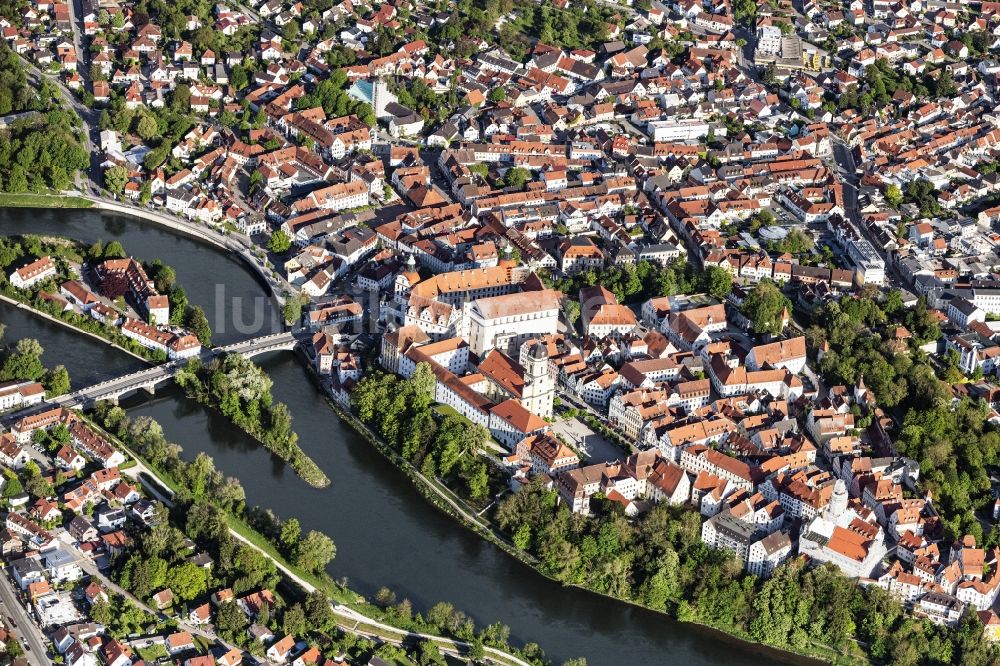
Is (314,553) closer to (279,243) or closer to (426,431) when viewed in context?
(426,431)

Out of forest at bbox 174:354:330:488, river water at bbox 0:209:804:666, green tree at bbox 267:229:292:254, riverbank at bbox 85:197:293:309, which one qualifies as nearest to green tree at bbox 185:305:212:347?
river water at bbox 0:209:804:666

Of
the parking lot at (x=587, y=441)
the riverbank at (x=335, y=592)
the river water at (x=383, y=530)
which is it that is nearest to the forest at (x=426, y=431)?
the river water at (x=383, y=530)

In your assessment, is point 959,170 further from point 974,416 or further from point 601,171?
point 974,416

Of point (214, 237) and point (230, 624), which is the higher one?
point (214, 237)

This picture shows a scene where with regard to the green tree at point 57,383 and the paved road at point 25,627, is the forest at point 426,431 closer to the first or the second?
the green tree at point 57,383

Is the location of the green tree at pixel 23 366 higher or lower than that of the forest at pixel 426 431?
higher

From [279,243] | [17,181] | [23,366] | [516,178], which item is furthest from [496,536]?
[17,181]

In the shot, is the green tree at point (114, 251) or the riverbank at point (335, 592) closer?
the riverbank at point (335, 592)
